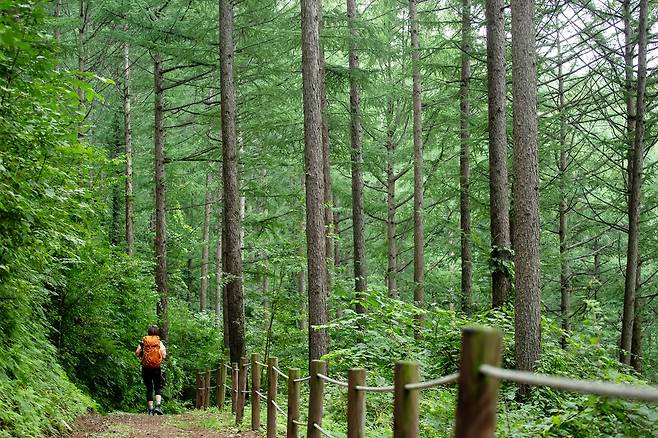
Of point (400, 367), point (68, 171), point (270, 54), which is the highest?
point (270, 54)

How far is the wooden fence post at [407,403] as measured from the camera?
135 inches

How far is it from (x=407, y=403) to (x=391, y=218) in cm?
1586

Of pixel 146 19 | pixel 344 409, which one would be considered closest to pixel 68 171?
pixel 344 409

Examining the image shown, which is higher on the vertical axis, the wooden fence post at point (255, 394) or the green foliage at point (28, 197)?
the green foliage at point (28, 197)

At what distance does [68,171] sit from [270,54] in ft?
29.3

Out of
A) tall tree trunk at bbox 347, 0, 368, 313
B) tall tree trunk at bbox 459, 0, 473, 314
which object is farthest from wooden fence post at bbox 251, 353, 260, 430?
tall tree trunk at bbox 347, 0, 368, 313

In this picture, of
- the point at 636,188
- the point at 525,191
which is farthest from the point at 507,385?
A: the point at 636,188

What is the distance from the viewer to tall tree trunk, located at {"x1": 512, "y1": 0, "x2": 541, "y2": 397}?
8.60 m

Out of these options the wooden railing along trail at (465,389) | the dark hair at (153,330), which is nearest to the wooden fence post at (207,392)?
the dark hair at (153,330)

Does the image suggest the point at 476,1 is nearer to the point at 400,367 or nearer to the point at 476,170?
the point at 476,170

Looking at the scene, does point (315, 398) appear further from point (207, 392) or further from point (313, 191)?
point (207, 392)

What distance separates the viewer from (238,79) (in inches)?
634

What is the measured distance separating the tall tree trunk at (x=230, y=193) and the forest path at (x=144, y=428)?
292cm

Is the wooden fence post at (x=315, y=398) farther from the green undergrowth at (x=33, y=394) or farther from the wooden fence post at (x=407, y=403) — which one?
the green undergrowth at (x=33, y=394)
